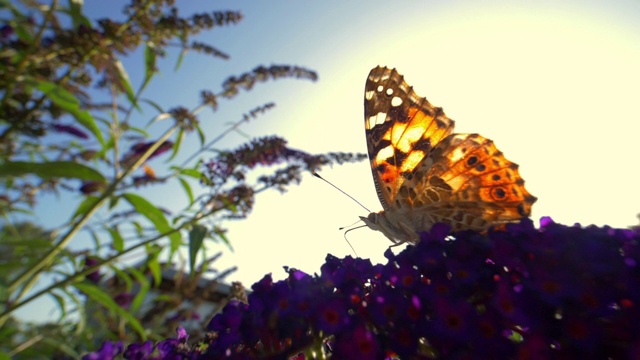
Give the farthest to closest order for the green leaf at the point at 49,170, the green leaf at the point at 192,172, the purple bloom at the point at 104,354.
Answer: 1. the green leaf at the point at 192,172
2. the green leaf at the point at 49,170
3. the purple bloom at the point at 104,354

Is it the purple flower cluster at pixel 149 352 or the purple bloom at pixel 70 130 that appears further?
the purple bloom at pixel 70 130

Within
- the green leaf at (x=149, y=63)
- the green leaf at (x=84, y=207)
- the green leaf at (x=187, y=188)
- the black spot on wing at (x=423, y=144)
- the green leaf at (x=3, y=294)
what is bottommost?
the green leaf at (x=3, y=294)

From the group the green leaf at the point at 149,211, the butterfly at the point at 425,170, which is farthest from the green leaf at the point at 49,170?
the butterfly at the point at 425,170

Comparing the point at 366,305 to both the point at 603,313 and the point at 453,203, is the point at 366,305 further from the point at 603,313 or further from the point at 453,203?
the point at 453,203

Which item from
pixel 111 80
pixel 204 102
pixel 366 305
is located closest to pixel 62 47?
pixel 111 80

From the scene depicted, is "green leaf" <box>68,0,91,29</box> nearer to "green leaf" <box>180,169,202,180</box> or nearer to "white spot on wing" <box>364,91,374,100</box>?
"green leaf" <box>180,169,202,180</box>

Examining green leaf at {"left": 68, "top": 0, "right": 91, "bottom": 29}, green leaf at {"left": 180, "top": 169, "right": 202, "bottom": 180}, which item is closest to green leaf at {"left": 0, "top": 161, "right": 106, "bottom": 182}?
green leaf at {"left": 180, "top": 169, "right": 202, "bottom": 180}

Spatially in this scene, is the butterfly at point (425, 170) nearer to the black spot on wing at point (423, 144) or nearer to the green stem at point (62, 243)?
the black spot on wing at point (423, 144)
